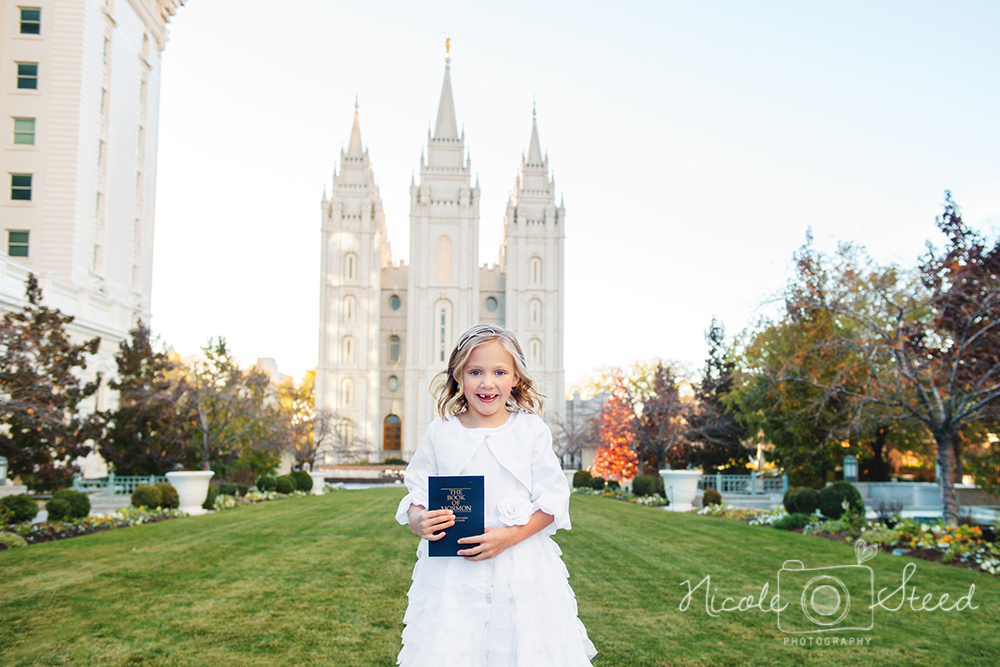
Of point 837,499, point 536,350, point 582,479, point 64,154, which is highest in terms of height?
point 64,154

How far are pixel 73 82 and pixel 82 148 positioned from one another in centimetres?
225

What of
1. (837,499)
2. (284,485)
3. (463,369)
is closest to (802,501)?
(837,499)

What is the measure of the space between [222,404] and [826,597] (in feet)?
54.7

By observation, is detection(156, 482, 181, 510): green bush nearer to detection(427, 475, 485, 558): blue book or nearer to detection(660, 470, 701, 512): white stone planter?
detection(660, 470, 701, 512): white stone planter

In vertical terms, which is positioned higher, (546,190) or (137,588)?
(546,190)

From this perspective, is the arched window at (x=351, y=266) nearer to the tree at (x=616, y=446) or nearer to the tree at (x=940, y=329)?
the tree at (x=616, y=446)

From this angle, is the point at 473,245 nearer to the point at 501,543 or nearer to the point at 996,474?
the point at 996,474

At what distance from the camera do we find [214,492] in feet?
53.2

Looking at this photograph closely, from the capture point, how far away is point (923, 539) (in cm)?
945

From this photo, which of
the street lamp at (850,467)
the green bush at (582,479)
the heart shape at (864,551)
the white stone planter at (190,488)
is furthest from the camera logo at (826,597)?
the green bush at (582,479)

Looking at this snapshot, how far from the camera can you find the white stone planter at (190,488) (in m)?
15.2

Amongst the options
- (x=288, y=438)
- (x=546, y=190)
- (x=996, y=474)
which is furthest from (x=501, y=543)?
(x=546, y=190)

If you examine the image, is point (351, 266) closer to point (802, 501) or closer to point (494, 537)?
point (802, 501)

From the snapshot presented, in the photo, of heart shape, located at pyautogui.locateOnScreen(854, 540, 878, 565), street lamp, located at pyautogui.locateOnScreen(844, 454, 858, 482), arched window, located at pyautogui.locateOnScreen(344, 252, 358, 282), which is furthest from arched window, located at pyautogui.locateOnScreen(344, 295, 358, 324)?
heart shape, located at pyautogui.locateOnScreen(854, 540, 878, 565)
